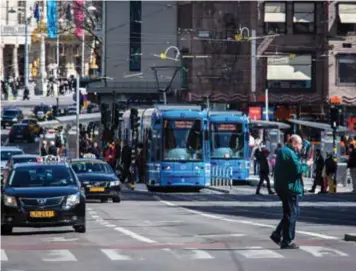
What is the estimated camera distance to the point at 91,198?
131 feet

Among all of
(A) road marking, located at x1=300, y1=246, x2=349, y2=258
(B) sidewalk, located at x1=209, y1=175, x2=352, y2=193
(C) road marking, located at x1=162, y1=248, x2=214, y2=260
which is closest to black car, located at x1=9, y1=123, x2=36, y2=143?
(B) sidewalk, located at x1=209, y1=175, x2=352, y2=193

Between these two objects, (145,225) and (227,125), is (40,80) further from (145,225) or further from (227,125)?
(145,225)

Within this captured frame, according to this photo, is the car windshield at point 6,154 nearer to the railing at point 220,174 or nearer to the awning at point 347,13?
the railing at point 220,174

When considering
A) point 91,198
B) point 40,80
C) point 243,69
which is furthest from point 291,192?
point 40,80

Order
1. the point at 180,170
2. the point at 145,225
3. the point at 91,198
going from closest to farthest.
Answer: the point at 145,225 < the point at 91,198 < the point at 180,170

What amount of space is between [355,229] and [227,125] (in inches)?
1077

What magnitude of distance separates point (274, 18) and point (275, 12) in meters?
0.35

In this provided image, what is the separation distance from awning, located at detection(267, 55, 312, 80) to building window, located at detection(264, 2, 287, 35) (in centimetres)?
161

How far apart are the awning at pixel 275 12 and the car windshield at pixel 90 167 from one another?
107ft

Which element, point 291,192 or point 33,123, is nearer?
point 291,192

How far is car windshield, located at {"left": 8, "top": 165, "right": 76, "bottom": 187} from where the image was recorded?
26734 millimetres

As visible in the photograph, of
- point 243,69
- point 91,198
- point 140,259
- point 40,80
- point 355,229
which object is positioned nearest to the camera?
point 140,259

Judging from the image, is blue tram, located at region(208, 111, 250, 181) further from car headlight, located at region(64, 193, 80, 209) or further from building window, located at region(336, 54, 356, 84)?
car headlight, located at region(64, 193, 80, 209)

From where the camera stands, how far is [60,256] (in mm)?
19953
